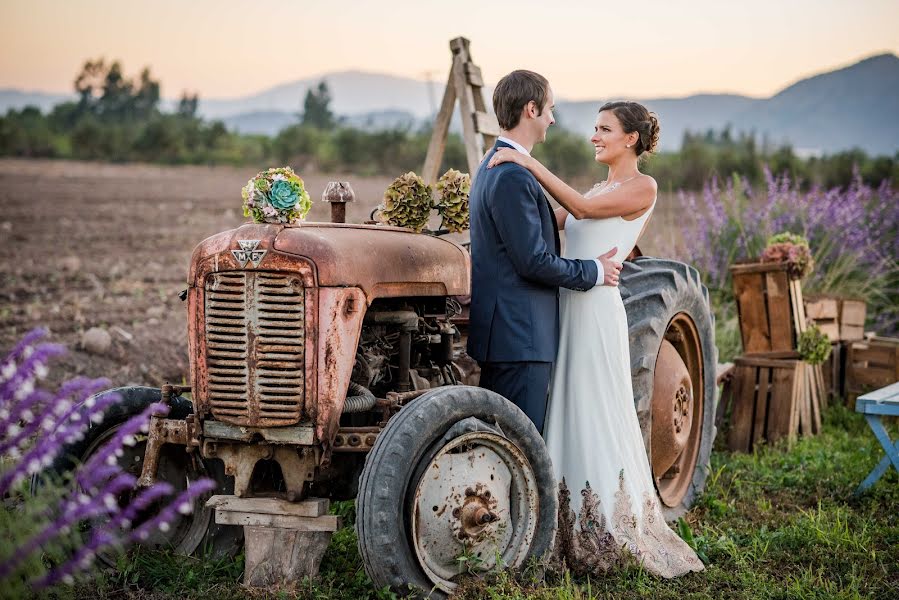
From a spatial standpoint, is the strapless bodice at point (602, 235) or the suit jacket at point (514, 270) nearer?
the suit jacket at point (514, 270)

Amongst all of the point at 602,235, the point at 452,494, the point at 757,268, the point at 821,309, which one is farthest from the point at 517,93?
the point at 821,309

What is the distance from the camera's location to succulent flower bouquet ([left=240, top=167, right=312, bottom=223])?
3707mm

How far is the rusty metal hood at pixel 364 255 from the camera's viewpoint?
354cm

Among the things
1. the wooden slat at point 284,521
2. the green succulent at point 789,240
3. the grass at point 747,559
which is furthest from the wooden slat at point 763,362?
the wooden slat at point 284,521

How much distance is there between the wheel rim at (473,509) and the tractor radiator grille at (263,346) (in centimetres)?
61

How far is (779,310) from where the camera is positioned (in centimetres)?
677

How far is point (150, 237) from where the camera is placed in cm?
1401

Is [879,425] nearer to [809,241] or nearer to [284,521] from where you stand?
[284,521]

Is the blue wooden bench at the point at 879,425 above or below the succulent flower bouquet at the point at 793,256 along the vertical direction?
below

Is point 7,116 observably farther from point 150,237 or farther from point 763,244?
point 763,244

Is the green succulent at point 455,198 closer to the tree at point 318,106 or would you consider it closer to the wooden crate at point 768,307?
the wooden crate at point 768,307

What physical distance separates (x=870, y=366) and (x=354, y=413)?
5.31m

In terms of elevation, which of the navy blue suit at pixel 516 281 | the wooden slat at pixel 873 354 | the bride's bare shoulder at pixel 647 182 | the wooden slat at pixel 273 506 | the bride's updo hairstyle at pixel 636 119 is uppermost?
the bride's updo hairstyle at pixel 636 119

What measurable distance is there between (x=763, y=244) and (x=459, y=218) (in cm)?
563
